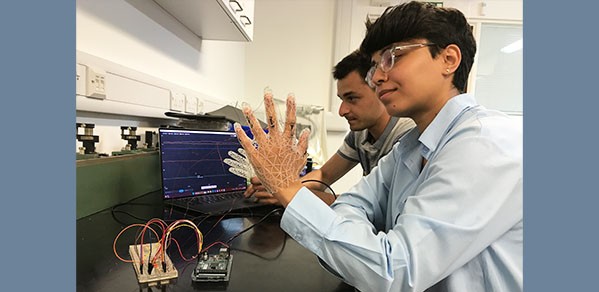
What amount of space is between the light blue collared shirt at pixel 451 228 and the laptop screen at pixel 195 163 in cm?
61

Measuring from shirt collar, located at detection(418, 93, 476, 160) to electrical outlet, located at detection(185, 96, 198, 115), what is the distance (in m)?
1.35

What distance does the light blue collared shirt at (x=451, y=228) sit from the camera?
1.76ft

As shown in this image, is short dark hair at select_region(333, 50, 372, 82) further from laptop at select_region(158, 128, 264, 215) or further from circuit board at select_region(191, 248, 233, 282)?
circuit board at select_region(191, 248, 233, 282)

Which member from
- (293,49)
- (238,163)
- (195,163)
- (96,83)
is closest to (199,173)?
(195,163)

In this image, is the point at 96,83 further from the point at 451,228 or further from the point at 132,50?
the point at 451,228

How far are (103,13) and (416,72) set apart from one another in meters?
1.03

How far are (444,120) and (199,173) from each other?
83cm

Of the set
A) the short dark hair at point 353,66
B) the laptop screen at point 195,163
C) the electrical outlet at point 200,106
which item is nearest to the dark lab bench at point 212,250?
the laptop screen at point 195,163

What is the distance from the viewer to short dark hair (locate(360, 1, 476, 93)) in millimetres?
794

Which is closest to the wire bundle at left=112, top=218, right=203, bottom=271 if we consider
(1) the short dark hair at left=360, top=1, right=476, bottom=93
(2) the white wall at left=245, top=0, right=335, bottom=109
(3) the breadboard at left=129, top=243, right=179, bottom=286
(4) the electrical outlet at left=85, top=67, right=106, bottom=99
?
(3) the breadboard at left=129, top=243, right=179, bottom=286

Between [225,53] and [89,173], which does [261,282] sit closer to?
[89,173]

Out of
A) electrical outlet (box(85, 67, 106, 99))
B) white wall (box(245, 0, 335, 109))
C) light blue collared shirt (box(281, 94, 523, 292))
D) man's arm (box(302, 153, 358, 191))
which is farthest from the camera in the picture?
white wall (box(245, 0, 335, 109))

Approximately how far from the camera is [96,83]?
100 centimetres

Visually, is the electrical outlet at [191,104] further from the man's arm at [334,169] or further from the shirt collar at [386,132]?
the shirt collar at [386,132]
